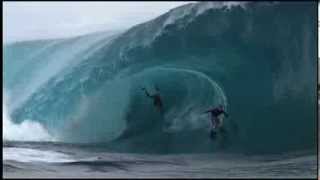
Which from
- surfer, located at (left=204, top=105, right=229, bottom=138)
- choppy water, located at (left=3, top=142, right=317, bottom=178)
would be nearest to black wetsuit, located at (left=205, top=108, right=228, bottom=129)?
surfer, located at (left=204, top=105, right=229, bottom=138)

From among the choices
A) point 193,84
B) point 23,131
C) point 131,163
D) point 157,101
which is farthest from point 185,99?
point 23,131

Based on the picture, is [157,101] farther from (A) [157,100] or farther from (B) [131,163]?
(B) [131,163]

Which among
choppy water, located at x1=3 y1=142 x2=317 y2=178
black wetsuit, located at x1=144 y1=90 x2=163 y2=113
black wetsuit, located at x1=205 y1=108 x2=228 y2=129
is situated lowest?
choppy water, located at x1=3 y1=142 x2=317 y2=178

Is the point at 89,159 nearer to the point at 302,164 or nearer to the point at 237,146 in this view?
the point at 237,146

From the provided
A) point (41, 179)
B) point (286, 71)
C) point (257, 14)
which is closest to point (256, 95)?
point (286, 71)

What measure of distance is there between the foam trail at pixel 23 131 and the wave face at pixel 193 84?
0.17 feet

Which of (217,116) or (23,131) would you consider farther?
(23,131)

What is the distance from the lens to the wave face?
5453 mm

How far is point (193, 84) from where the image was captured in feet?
18.0

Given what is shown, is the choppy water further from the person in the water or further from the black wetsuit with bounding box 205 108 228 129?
the person in the water

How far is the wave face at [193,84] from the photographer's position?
5453 mm

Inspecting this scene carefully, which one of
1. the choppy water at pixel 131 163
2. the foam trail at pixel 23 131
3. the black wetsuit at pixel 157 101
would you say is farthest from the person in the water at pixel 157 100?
the foam trail at pixel 23 131

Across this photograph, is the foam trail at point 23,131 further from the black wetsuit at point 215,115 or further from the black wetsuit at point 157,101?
the black wetsuit at point 215,115

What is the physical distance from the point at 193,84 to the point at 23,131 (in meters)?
1.57
